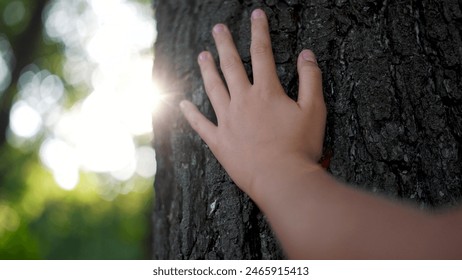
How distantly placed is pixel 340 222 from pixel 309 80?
1.47 feet

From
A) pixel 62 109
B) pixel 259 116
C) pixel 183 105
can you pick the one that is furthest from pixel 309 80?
pixel 62 109

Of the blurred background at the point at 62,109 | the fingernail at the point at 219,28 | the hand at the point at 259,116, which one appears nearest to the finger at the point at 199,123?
the hand at the point at 259,116

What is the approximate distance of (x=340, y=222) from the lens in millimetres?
1056

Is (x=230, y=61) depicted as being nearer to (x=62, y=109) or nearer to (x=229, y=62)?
(x=229, y=62)

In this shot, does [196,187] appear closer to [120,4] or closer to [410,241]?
[410,241]

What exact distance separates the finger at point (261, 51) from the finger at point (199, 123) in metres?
0.19

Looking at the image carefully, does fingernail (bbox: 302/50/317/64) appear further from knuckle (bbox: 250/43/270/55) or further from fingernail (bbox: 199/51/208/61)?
fingernail (bbox: 199/51/208/61)

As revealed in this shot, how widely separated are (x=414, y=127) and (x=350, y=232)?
1.45ft

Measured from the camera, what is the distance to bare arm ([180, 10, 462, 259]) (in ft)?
3.38

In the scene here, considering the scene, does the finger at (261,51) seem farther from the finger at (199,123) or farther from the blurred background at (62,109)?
the blurred background at (62,109)

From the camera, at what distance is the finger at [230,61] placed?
1.39 m

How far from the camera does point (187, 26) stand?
171 cm

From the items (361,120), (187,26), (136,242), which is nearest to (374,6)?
(361,120)

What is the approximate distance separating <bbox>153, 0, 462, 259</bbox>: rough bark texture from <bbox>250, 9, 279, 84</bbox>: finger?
5 cm
